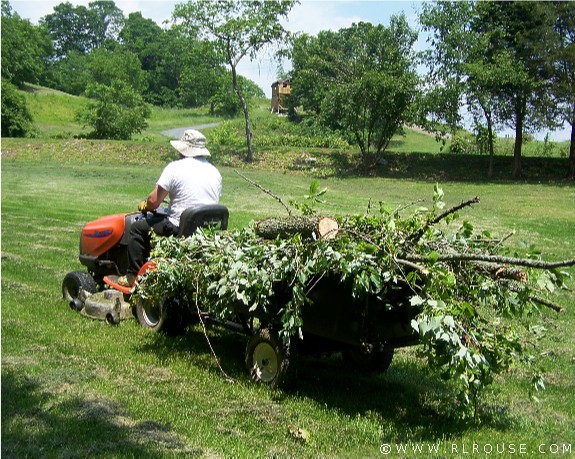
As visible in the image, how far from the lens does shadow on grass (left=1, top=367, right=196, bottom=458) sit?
14.0 ft

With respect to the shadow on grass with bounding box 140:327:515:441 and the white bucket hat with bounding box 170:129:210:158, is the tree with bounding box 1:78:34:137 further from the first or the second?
the shadow on grass with bounding box 140:327:515:441

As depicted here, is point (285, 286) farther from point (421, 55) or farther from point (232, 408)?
point (421, 55)

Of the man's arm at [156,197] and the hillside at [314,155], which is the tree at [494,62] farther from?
the man's arm at [156,197]

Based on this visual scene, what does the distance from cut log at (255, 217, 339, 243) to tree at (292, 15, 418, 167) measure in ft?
101

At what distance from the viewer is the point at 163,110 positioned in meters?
78.8

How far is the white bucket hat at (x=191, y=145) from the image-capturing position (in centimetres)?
716

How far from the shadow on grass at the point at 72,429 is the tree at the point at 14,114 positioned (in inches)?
1795

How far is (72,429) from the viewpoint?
457 centimetres

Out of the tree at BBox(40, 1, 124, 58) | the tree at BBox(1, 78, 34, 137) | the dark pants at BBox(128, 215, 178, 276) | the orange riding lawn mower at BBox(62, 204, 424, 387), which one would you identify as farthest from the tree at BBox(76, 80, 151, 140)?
the dark pants at BBox(128, 215, 178, 276)

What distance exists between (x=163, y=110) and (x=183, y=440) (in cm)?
7670

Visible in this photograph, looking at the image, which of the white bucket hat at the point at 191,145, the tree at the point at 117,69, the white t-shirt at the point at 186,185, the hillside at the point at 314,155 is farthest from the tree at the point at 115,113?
the white t-shirt at the point at 186,185

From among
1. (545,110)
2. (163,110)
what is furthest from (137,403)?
(163,110)

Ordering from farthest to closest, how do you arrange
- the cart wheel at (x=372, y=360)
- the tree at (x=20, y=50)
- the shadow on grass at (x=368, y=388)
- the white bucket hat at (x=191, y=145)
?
the tree at (x=20, y=50)
the white bucket hat at (x=191, y=145)
the cart wheel at (x=372, y=360)
the shadow on grass at (x=368, y=388)

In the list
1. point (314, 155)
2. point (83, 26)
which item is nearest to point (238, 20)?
point (314, 155)
